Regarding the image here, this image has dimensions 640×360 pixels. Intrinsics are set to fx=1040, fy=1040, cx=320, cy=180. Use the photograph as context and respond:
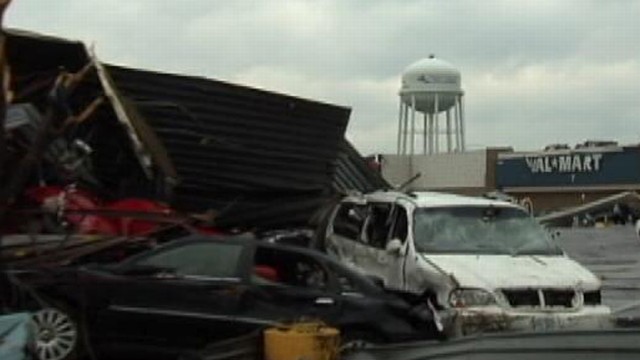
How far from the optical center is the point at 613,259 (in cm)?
2541

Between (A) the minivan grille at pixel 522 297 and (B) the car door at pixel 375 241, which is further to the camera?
(B) the car door at pixel 375 241

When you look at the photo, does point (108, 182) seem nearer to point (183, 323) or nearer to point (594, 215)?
point (183, 323)

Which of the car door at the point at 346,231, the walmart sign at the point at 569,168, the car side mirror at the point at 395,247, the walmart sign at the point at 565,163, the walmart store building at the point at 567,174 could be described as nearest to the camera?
the car side mirror at the point at 395,247

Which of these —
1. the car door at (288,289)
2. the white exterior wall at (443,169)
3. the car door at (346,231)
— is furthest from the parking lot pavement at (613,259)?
the white exterior wall at (443,169)

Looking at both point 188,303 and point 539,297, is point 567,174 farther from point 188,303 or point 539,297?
point 188,303

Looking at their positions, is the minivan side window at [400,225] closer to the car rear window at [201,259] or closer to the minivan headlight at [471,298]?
the minivan headlight at [471,298]

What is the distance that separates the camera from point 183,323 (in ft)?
30.2

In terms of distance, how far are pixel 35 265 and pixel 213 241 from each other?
1.78 m

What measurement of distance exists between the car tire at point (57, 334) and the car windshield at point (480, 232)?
369 centimetres

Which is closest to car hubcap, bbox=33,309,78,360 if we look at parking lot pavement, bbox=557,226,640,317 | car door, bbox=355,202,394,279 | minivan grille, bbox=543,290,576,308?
car door, bbox=355,202,394,279

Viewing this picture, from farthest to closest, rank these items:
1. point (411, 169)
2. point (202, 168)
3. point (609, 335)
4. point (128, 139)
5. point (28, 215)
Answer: point (411, 169) < point (202, 168) < point (128, 139) < point (28, 215) < point (609, 335)

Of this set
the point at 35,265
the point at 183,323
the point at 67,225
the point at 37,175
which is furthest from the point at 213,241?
the point at 37,175

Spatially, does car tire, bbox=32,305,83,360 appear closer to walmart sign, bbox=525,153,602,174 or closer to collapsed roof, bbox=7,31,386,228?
collapsed roof, bbox=7,31,386,228

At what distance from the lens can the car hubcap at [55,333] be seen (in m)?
8.93
